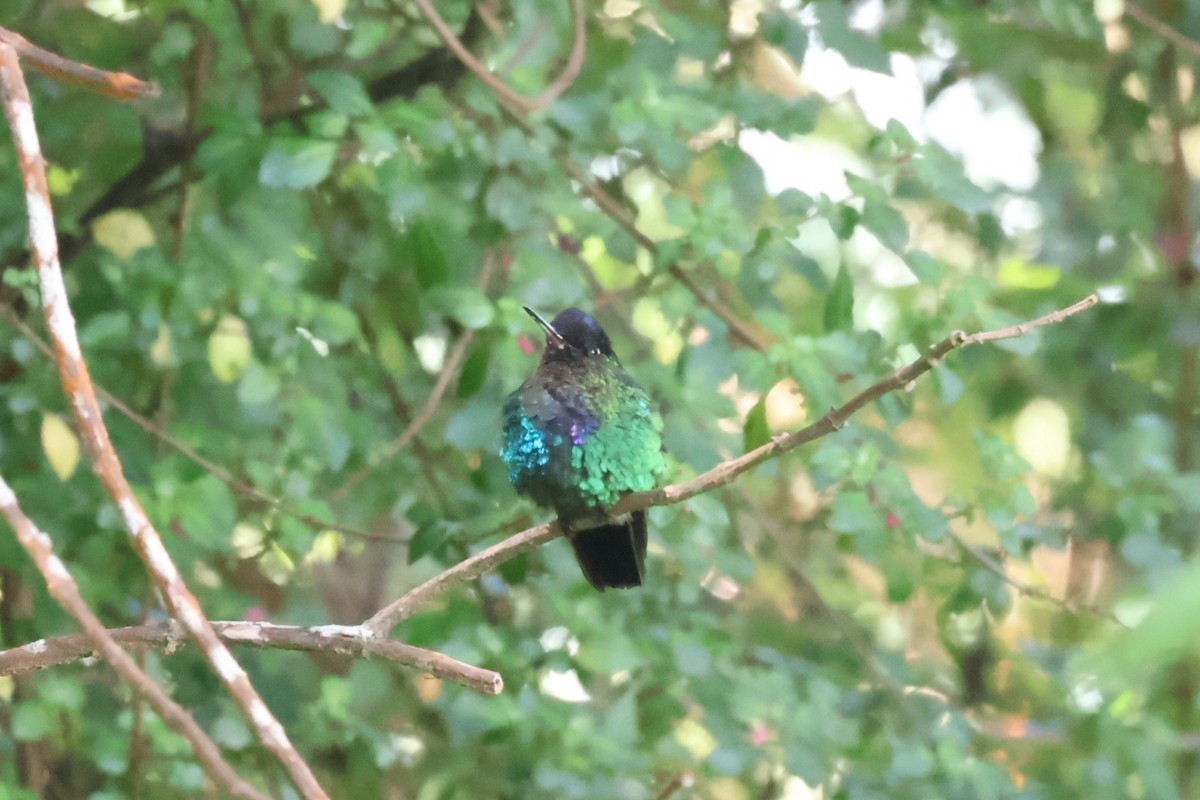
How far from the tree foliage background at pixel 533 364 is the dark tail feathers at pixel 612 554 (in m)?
0.35

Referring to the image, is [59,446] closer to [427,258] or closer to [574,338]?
[427,258]

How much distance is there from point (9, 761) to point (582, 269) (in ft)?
4.67

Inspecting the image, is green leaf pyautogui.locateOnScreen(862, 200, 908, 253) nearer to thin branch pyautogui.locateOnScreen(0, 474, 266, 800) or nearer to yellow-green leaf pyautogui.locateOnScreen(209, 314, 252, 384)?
yellow-green leaf pyautogui.locateOnScreen(209, 314, 252, 384)

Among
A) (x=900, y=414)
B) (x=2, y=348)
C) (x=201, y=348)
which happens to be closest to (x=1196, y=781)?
(x=900, y=414)

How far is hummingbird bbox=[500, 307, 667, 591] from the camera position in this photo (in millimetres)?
1648

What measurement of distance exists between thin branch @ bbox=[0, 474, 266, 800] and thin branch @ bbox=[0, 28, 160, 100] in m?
0.35

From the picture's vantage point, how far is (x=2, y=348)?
94.1 inches

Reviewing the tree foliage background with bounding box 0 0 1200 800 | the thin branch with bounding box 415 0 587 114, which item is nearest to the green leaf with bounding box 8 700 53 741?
the tree foliage background with bounding box 0 0 1200 800

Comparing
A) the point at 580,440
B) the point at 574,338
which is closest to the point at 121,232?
the point at 574,338

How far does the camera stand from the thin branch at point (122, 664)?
684mm

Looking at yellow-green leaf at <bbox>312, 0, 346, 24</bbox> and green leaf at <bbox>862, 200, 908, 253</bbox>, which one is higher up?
yellow-green leaf at <bbox>312, 0, 346, 24</bbox>

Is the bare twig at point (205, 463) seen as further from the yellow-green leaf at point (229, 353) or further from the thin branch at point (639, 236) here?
the thin branch at point (639, 236)

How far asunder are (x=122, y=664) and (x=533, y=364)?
159 cm

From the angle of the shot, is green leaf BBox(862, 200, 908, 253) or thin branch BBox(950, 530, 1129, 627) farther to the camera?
thin branch BBox(950, 530, 1129, 627)
